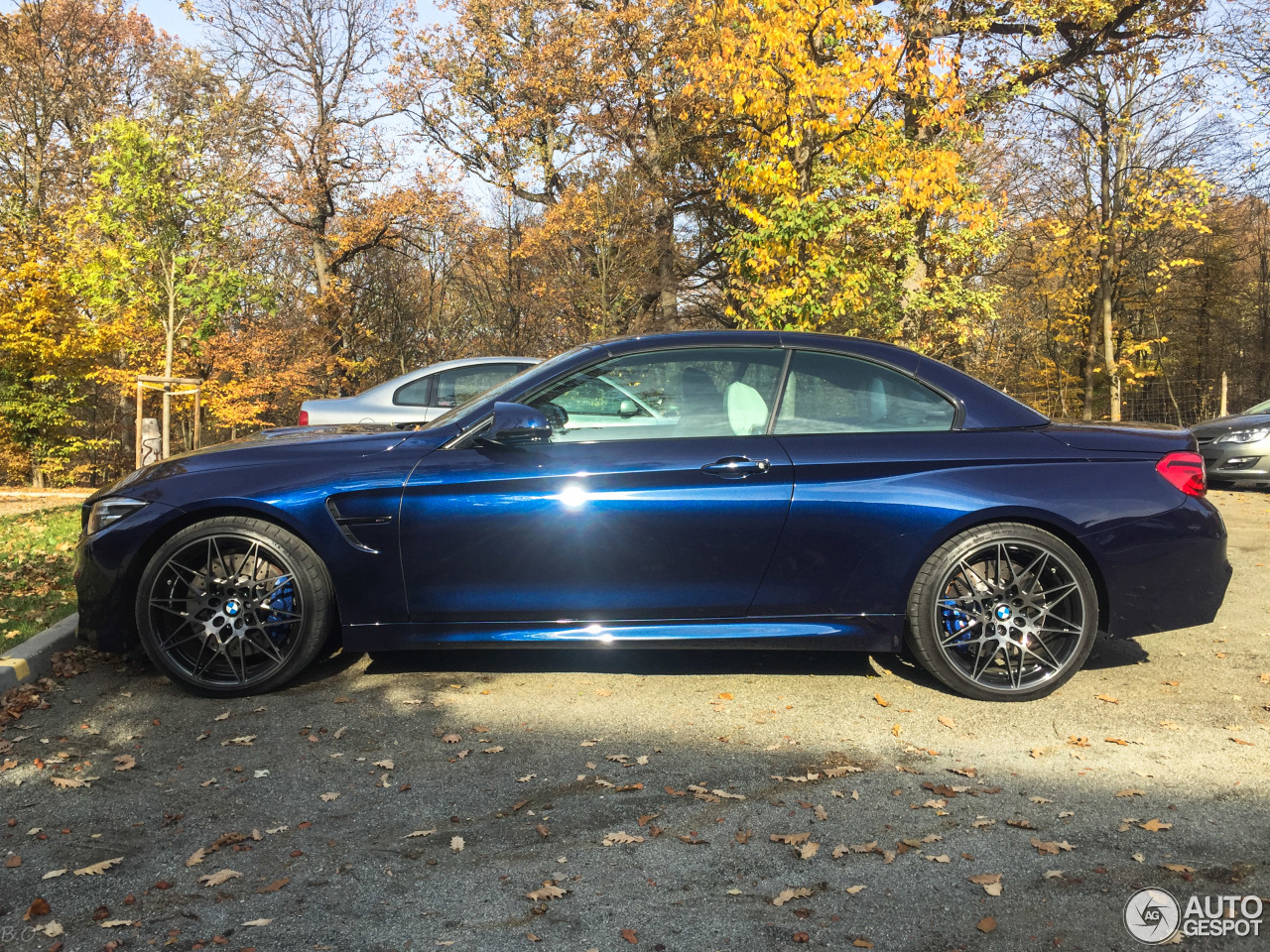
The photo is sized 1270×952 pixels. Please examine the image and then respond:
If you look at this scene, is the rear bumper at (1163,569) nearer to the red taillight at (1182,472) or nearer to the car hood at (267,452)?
the red taillight at (1182,472)

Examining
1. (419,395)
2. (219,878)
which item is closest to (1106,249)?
(419,395)

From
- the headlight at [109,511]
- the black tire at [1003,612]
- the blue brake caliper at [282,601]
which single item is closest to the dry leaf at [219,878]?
the blue brake caliper at [282,601]

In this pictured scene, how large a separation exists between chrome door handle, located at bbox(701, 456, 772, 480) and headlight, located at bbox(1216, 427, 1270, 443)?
11.1 meters

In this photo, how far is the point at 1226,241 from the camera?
36.0m

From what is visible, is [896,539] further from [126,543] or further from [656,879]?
[126,543]

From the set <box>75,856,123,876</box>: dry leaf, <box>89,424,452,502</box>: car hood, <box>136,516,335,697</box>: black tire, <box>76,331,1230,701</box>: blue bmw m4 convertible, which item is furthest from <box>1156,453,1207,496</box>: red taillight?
<box>75,856,123,876</box>: dry leaf

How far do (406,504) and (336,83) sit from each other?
Result: 29886 mm

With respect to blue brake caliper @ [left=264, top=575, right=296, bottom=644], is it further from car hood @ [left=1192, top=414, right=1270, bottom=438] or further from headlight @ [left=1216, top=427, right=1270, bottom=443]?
A: headlight @ [left=1216, top=427, right=1270, bottom=443]

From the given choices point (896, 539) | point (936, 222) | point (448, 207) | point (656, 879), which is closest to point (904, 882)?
point (656, 879)

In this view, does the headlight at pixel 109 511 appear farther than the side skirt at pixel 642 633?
Yes

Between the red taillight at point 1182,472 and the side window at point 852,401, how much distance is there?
3.11 ft

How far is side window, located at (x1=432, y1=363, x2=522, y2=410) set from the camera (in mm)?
10172

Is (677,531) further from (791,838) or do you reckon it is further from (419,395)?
(419,395)

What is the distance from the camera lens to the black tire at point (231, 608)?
4344mm
